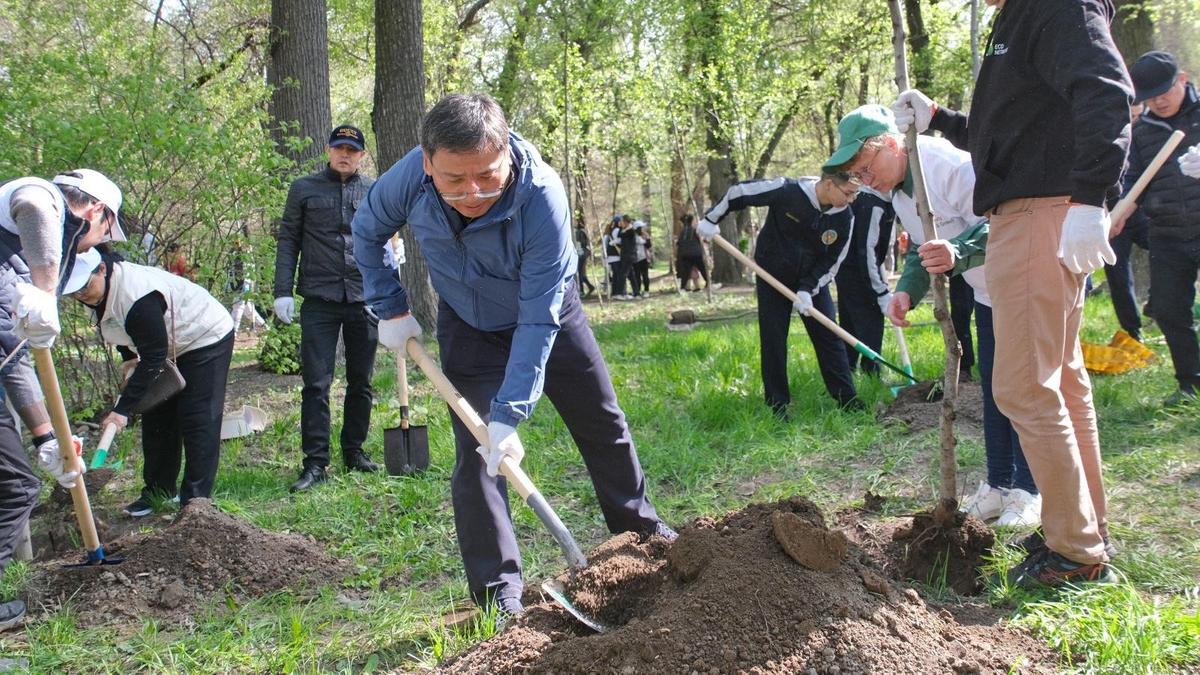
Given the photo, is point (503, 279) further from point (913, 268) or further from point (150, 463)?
point (150, 463)

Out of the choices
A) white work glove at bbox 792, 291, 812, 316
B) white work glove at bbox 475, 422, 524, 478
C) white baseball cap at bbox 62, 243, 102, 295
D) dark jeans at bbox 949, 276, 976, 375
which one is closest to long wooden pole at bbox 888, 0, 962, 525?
white work glove at bbox 475, 422, 524, 478

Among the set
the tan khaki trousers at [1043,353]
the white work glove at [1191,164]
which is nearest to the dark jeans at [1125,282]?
the white work glove at [1191,164]

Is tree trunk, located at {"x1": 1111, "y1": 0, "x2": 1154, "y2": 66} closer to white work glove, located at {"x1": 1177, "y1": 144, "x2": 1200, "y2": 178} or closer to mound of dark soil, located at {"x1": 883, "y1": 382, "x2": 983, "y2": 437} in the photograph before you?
white work glove, located at {"x1": 1177, "y1": 144, "x2": 1200, "y2": 178}

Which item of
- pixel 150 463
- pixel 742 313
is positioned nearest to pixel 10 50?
pixel 150 463

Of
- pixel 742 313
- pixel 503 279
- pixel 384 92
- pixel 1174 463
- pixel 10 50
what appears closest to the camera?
pixel 503 279

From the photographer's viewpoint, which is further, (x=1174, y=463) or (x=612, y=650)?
(x=1174, y=463)

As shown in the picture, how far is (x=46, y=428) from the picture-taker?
3.89 meters

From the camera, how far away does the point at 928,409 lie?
205 inches

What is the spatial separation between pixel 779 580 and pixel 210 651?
1.98 metres

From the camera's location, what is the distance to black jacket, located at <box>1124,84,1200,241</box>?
4910mm

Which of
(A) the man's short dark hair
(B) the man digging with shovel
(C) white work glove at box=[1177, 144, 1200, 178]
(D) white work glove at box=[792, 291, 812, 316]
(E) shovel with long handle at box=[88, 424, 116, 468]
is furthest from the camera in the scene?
(D) white work glove at box=[792, 291, 812, 316]

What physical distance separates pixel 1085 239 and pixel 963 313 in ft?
13.5

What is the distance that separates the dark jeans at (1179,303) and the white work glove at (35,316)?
5.70 metres

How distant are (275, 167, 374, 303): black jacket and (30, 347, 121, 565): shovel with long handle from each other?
1603 mm
